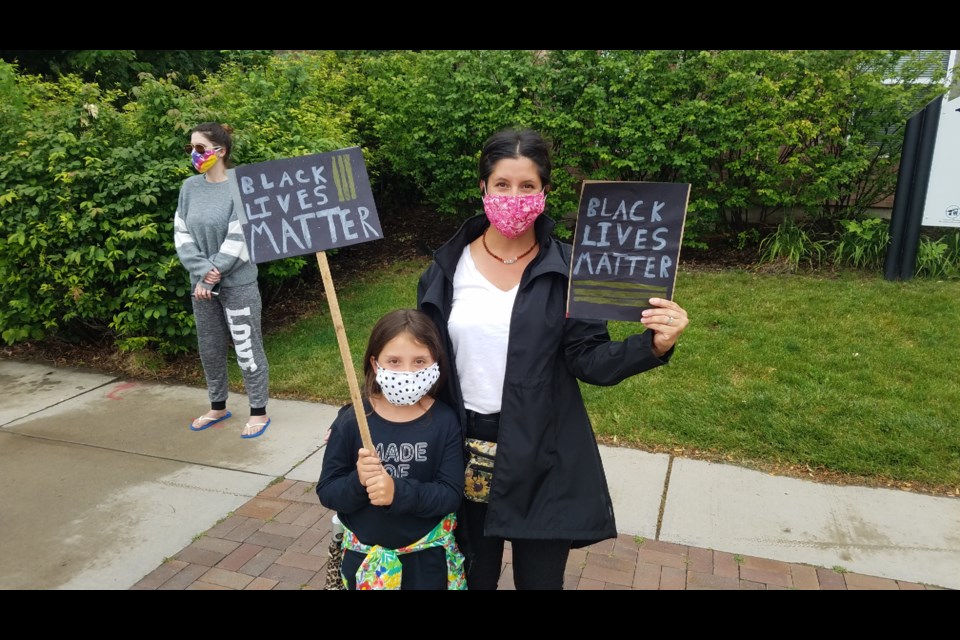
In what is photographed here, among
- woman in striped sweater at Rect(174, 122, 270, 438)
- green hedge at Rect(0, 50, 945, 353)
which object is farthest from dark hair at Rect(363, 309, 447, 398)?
green hedge at Rect(0, 50, 945, 353)

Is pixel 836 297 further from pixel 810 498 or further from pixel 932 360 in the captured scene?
pixel 810 498

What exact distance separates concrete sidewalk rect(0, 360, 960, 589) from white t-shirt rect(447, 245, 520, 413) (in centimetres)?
139

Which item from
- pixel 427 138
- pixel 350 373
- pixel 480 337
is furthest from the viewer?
pixel 427 138

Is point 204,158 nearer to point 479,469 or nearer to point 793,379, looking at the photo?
point 479,469

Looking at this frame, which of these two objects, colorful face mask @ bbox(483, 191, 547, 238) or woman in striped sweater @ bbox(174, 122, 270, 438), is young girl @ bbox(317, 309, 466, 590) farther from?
woman in striped sweater @ bbox(174, 122, 270, 438)

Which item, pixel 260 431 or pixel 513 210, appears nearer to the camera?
pixel 513 210

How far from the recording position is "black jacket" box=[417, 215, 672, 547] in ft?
6.95

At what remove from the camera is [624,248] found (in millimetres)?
2100

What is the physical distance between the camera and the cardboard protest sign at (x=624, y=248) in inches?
81.0

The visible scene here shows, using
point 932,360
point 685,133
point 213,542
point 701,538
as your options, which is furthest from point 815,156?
point 213,542

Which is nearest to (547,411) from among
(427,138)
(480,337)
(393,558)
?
(480,337)

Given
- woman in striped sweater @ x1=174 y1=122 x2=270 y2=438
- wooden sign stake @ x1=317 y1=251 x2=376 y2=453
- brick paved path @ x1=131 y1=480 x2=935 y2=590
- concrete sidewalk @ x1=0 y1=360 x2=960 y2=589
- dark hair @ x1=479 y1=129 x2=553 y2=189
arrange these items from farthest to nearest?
woman in striped sweater @ x1=174 y1=122 x2=270 y2=438 → concrete sidewalk @ x1=0 y1=360 x2=960 y2=589 → brick paved path @ x1=131 y1=480 x2=935 y2=590 → dark hair @ x1=479 y1=129 x2=553 y2=189 → wooden sign stake @ x1=317 y1=251 x2=376 y2=453

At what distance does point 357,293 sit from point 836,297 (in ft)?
16.0

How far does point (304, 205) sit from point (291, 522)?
212cm
